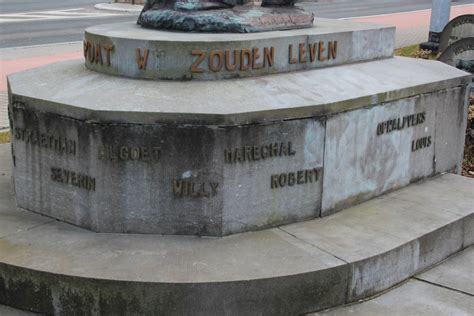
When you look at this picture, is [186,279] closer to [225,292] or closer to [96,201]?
[225,292]

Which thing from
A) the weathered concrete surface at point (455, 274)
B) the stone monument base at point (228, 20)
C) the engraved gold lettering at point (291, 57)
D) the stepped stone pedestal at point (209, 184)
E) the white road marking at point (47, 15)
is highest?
the stone monument base at point (228, 20)

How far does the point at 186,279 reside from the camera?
4.14m

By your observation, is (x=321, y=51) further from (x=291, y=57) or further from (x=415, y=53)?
(x=415, y=53)

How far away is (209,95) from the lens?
4879 millimetres

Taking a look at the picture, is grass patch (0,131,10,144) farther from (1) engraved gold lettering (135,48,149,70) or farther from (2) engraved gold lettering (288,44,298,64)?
(2) engraved gold lettering (288,44,298,64)

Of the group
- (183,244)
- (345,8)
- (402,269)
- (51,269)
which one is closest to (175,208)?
(183,244)

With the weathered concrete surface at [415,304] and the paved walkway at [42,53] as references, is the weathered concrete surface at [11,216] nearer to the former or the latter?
the weathered concrete surface at [415,304]

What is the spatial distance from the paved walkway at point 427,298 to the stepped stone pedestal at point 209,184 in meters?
0.08

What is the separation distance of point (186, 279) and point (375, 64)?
2986 mm

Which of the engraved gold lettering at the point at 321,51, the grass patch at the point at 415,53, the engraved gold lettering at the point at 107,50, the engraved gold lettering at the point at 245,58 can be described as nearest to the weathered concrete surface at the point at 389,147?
the engraved gold lettering at the point at 321,51

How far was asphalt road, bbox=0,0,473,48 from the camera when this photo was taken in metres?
18.4

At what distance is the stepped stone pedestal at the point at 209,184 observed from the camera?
4.25m

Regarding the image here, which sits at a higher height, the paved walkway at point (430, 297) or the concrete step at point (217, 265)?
the concrete step at point (217, 265)

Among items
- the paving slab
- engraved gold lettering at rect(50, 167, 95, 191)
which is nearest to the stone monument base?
engraved gold lettering at rect(50, 167, 95, 191)
